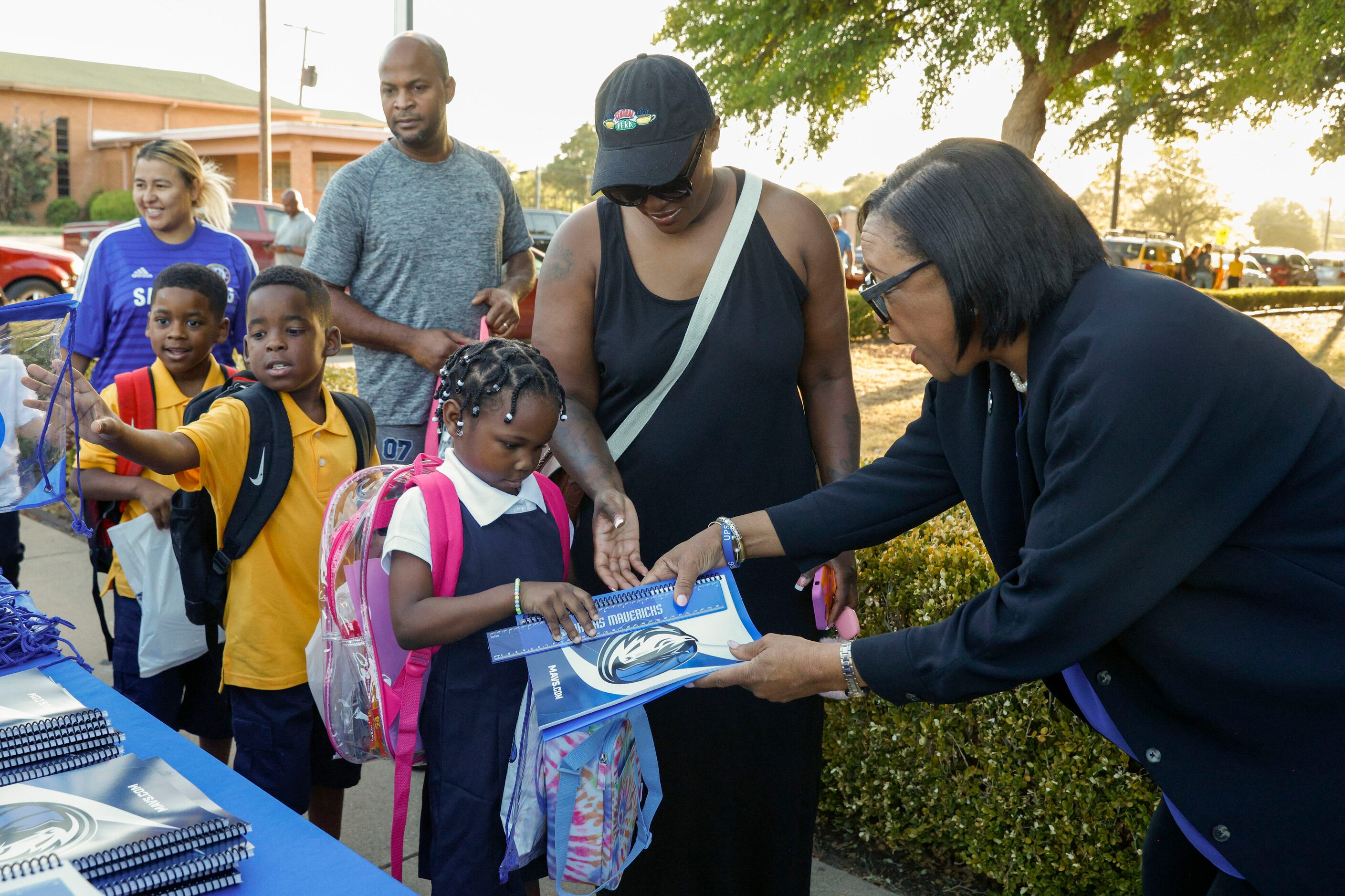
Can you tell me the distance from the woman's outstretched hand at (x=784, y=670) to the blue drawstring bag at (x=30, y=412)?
56.8 inches

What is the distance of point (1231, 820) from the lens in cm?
150

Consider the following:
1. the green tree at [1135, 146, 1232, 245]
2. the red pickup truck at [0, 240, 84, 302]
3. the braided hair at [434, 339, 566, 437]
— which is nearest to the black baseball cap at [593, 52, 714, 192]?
the braided hair at [434, 339, 566, 437]

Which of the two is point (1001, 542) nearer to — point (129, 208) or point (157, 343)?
point (157, 343)

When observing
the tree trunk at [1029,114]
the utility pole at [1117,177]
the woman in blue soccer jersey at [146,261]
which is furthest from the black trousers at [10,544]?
the utility pole at [1117,177]

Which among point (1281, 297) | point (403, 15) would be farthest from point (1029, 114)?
point (1281, 297)

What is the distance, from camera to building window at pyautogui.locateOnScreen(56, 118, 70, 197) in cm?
3753

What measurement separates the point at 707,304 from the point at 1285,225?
12235 centimetres

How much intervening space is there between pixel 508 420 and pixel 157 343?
5.52 ft

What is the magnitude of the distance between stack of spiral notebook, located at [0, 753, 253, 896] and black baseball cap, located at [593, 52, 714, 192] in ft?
4.56

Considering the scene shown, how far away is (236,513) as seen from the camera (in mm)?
2754

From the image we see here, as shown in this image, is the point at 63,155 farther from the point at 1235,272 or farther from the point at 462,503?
the point at 462,503

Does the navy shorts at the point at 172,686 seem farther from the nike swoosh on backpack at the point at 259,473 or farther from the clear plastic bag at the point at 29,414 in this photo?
the clear plastic bag at the point at 29,414

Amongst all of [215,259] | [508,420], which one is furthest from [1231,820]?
[215,259]

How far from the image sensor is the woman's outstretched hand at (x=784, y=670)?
1846mm
